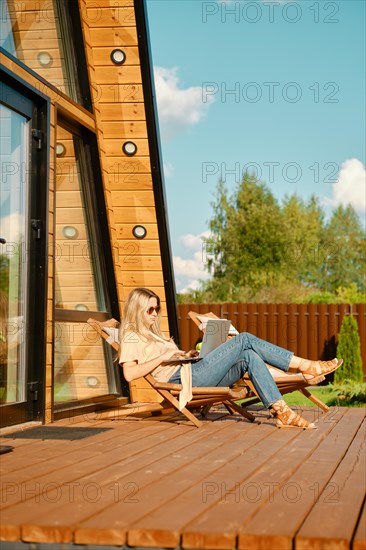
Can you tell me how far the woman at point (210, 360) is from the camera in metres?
5.48

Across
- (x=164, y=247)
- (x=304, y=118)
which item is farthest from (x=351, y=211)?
(x=164, y=247)

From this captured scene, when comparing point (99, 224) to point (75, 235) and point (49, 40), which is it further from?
point (49, 40)

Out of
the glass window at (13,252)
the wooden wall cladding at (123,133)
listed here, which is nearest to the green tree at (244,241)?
the wooden wall cladding at (123,133)

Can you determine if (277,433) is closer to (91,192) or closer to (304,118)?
(91,192)

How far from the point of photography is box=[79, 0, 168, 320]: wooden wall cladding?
24.2ft

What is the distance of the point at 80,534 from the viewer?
252 centimetres

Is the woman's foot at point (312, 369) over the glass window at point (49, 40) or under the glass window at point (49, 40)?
under

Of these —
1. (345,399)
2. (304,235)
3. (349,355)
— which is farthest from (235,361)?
(304,235)

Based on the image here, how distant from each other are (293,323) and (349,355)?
2.88 m

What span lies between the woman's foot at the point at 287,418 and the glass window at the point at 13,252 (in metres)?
1.70

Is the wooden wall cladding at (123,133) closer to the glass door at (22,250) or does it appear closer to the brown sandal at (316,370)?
the glass door at (22,250)

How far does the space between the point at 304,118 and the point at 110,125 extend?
25.7 metres

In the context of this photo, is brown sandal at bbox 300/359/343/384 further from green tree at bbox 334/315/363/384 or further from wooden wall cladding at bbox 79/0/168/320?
green tree at bbox 334/315/363/384

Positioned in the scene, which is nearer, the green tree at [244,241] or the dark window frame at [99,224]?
the dark window frame at [99,224]
